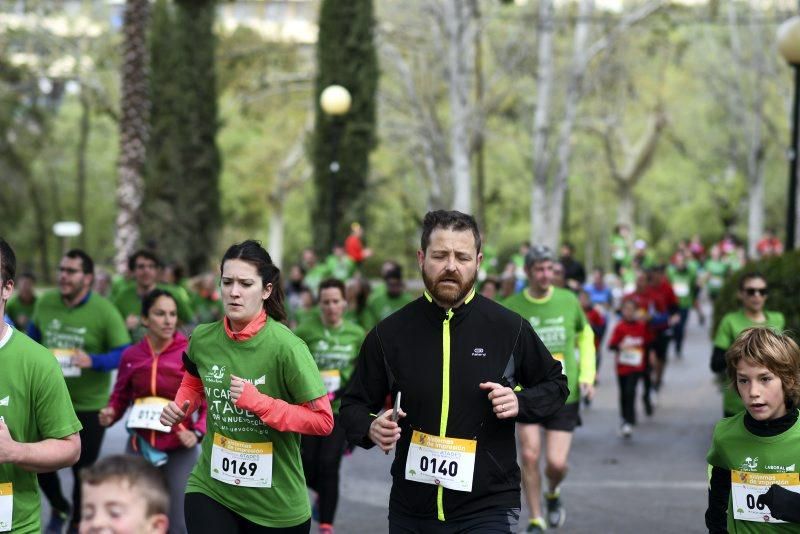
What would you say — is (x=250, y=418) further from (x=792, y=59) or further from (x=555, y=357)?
(x=792, y=59)

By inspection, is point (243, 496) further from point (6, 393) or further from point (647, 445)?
point (647, 445)

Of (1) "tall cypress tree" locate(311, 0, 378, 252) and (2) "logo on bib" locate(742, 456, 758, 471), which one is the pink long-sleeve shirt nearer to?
(2) "logo on bib" locate(742, 456, 758, 471)

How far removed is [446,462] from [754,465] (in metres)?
1.15

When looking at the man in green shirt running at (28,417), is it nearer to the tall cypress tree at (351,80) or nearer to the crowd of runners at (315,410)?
the crowd of runners at (315,410)

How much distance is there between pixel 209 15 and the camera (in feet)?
94.0

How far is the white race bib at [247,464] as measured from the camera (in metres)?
5.36

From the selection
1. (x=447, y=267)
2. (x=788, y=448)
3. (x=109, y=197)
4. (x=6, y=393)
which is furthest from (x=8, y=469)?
(x=109, y=197)

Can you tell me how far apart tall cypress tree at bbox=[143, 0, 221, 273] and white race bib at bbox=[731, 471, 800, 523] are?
24199mm

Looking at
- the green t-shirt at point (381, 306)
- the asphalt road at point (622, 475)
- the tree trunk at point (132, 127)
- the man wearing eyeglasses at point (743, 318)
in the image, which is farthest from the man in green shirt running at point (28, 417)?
the tree trunk at point (132, 127)

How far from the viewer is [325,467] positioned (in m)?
8.41

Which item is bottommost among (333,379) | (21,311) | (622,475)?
(622,475)

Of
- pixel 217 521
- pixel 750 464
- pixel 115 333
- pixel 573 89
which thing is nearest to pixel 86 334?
pixel 115 333

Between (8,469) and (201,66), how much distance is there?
24.9 metres

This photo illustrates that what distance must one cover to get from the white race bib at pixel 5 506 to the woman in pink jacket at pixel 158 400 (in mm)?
2362
